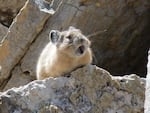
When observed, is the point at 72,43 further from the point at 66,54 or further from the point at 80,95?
→ the point at 80,95

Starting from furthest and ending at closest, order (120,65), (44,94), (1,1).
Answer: (1,1)
(120,65)
(44,94)

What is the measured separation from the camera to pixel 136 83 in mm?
9117

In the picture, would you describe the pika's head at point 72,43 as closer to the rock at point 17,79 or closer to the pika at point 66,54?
the pika at point 66,54

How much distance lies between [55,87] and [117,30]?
7.03m

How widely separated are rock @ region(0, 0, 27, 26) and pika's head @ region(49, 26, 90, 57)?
8120mm

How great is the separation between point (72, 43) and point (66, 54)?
0.29 metres

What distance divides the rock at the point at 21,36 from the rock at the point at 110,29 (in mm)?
185

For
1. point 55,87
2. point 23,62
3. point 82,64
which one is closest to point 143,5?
point 23,62

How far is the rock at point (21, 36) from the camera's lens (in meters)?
14.6

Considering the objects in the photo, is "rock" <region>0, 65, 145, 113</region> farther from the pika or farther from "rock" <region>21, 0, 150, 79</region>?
"rock" <region>21, 0, 150, 79</region>

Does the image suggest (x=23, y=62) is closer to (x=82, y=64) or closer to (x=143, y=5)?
(x=143, y=5)

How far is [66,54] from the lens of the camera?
391 inches

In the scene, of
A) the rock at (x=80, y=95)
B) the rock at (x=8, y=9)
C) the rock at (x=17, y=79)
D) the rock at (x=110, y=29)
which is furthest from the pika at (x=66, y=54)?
the rock at (x=8, y=9)

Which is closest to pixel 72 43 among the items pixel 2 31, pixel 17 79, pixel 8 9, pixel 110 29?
pixel 17 79
